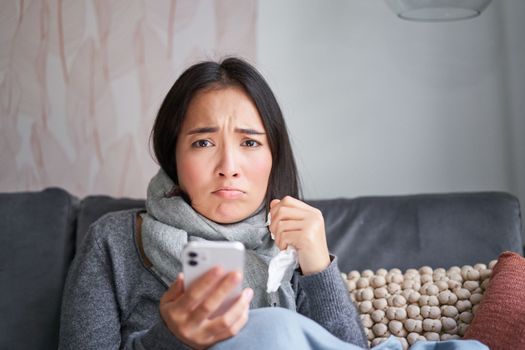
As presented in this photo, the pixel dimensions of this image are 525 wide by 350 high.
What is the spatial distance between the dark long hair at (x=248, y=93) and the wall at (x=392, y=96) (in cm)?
63

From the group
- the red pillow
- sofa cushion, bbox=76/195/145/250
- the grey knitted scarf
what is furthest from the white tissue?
sofa cushion, bbox=76/195/145/250

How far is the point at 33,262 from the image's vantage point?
1.88 m

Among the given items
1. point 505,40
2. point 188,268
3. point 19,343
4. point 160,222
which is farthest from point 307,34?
point 188,268

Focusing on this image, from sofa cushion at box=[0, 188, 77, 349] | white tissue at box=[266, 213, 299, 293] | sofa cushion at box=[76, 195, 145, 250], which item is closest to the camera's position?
white tissue at box=[266, 213, 299, 293]

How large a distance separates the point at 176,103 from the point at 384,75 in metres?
0.84

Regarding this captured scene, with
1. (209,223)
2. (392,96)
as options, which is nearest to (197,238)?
(209,223)

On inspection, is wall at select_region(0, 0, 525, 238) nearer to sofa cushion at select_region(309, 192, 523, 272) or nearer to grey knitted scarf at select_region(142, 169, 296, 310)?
sofa cushion at select_region(309, 192, 523, 272)

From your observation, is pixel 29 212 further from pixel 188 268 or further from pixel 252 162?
pixel 188 268

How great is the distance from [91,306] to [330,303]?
44cm

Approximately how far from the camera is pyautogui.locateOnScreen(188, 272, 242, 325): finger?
3.66ft

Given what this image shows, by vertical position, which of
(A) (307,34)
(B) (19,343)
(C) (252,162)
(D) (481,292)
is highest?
(A) (307,34)

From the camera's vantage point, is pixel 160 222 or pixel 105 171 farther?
pixel 105 171

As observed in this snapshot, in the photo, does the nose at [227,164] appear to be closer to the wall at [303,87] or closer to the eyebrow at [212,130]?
the eyebrow at [212,130]

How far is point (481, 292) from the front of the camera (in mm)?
1666
